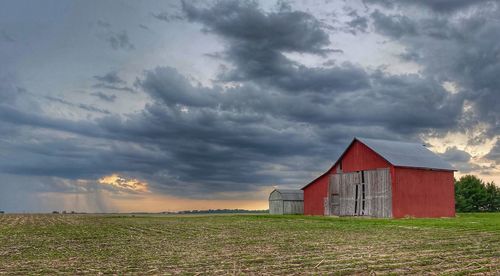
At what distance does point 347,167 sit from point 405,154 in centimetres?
746

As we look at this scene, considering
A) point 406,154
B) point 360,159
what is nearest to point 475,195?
point 406,154

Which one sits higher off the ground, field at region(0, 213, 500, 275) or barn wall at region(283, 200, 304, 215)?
barn wall at region(283, 200, 304, 215)

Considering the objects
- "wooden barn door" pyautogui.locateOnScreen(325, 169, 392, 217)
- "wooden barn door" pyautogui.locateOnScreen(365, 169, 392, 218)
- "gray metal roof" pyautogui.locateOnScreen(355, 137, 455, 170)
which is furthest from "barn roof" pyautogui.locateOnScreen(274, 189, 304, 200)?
"wooden barn door" pyautogui.locateOnScreen(365, 169, 392, 218)

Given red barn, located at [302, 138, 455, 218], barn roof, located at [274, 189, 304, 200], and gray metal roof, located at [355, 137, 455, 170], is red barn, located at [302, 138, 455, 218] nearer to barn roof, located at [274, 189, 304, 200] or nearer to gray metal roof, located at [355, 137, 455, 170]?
gray metal roof, located at [355, 137, 455, 170]

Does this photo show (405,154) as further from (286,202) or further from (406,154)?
(286,202)

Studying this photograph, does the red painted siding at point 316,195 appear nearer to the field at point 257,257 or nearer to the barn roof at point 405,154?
the barn roof at point 405,154

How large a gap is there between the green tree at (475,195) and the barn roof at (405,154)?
46.0m

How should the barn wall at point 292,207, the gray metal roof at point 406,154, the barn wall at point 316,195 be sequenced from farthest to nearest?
the barn wall at point 292,207, the barn wall at point 316,195, the gray metal roof at point 406,154

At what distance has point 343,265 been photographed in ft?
53.6

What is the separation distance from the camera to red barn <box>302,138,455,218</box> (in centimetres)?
5869

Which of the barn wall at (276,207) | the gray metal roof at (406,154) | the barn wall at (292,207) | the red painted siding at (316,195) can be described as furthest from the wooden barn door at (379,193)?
the barn wall at (276,207)

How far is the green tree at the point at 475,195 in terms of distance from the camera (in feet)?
356

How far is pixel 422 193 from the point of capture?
6062 cm

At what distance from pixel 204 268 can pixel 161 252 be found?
571 cm
